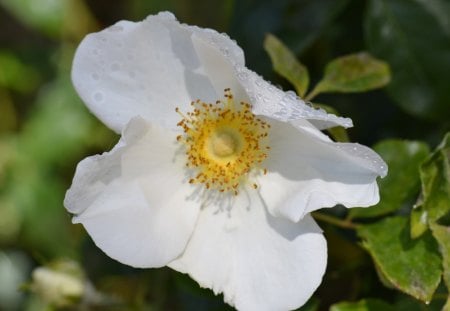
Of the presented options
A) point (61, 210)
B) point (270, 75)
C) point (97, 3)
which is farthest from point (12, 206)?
point (270, 75)

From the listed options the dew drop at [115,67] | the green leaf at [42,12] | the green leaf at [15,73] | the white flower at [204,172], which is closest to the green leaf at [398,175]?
the white flower at [204,172]

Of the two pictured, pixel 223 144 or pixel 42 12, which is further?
pixel 42 12

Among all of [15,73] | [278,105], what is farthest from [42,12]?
[278,105]

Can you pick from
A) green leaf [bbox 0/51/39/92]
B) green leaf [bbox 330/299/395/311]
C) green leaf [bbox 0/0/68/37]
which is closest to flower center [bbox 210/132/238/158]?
green leaf [bbox 330/299/395/311]

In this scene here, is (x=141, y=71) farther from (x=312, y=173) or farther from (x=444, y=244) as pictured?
(x=444, y=244)

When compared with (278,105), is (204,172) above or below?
below

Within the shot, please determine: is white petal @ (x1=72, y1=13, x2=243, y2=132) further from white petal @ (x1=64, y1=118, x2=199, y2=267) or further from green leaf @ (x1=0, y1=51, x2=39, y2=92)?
green leaf @ (x1=0, y1=51, x2=39, y2=92)
